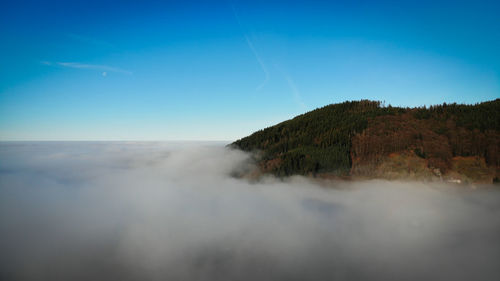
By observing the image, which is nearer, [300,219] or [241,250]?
[241,250]

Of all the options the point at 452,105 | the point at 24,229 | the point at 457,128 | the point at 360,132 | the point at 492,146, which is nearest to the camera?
the point at 492,146

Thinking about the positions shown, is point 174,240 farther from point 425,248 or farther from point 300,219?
point 425,248

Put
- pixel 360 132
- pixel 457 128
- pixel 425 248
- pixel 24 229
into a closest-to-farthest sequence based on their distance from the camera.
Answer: pixel 425 248 < pixel 457 128 < pixel 360 132 < pixel 24 229

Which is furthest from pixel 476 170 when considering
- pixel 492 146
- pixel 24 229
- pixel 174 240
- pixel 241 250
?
pixel 24 229

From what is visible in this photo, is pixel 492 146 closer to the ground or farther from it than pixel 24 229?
farther from it

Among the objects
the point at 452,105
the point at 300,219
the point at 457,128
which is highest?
the point at 452,105

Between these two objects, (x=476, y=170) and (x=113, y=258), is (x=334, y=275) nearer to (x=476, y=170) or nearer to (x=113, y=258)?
(x=476, y=170)
